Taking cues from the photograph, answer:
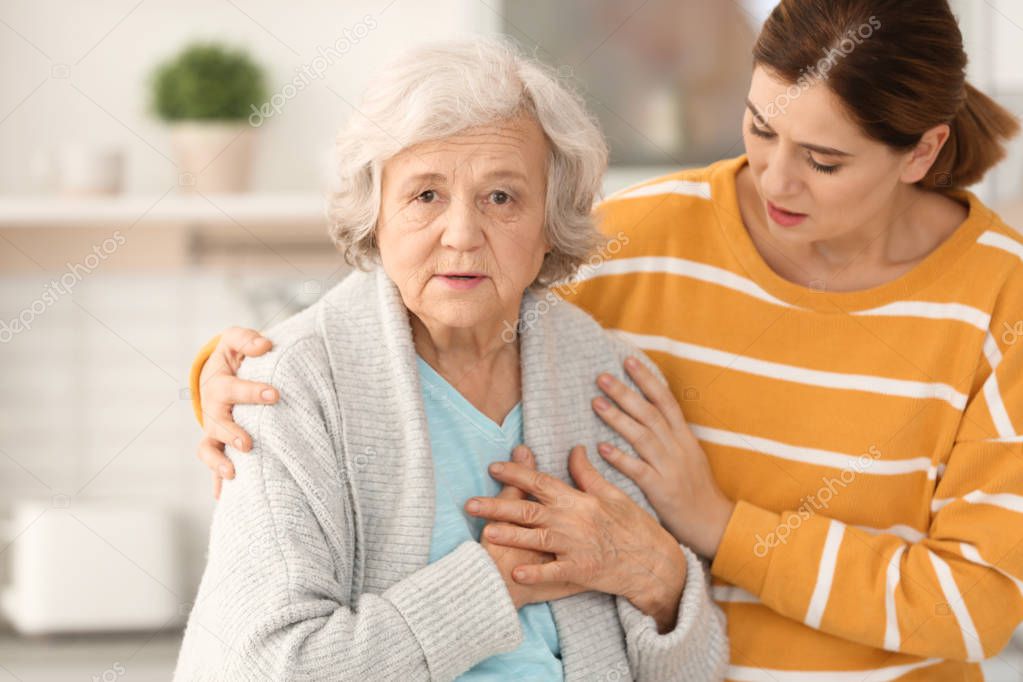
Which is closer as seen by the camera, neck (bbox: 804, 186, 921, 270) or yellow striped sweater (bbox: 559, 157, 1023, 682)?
yellow striped sweater (bbox: 559, 157, 1023, 682)

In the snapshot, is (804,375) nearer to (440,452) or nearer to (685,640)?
(685,640)

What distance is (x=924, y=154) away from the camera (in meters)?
1.51

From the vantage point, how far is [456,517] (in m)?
1.35

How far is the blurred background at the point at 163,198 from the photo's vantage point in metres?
2.96

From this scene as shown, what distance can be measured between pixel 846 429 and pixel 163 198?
203 cm

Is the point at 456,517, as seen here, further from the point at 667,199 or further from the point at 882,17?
the point at 882,17

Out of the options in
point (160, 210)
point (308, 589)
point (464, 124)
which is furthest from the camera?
point (160, 210)

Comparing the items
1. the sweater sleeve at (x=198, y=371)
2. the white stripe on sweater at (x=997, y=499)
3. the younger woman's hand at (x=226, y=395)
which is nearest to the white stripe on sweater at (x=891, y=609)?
the white stripe on sweater at (x=997, y=499)

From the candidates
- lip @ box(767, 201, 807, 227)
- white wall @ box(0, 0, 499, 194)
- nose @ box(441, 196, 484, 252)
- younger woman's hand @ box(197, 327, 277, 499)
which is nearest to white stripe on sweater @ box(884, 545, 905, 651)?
lip @ box(767, 201, 807, 227)

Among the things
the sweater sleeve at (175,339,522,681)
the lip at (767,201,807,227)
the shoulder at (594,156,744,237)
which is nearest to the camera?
the sweater sleeve at (175,339,522,681)

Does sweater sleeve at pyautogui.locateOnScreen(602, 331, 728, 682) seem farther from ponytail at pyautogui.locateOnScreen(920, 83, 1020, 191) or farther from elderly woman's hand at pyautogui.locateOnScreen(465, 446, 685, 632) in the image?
ponytail at pyautogui.locateOnScreen(920, 83, 1020, 191)

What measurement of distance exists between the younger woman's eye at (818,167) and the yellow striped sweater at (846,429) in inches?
7.5

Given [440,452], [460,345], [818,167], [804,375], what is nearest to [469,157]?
[460,345]

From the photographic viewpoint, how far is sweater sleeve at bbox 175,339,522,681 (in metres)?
1.19
